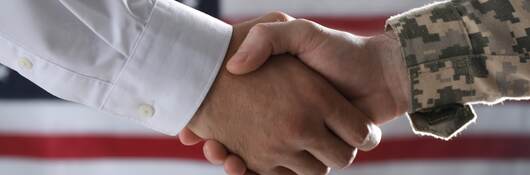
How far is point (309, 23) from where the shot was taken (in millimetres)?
935

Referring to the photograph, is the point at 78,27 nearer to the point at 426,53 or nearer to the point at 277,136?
the point at 277,136

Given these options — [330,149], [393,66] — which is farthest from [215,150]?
[393,66]

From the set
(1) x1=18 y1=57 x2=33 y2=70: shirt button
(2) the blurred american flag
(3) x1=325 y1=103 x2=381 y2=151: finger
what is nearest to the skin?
(3) x1=325 y1=103 x2=381 y2=151: finger

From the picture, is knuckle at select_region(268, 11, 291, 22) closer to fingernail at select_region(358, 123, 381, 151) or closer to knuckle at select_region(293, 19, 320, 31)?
knuckle at select_region(293, 19, 320, 31)

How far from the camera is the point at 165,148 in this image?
1.52m

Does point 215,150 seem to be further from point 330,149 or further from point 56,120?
point 56,120

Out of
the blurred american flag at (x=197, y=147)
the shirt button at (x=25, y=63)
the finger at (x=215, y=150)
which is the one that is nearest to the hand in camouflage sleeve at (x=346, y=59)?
the finger at (x=215, y=150)

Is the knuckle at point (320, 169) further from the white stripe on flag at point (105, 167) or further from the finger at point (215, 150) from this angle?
the white stripe on flag at point (105, 167)

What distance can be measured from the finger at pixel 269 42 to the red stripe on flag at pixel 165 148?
0.63 meters

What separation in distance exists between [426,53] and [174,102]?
0.31 metres

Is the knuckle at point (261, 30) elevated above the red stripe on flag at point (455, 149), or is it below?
above

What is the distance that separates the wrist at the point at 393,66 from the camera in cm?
91

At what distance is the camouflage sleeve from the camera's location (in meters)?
0.88

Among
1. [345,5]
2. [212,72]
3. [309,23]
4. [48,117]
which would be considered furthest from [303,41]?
[48,117]
